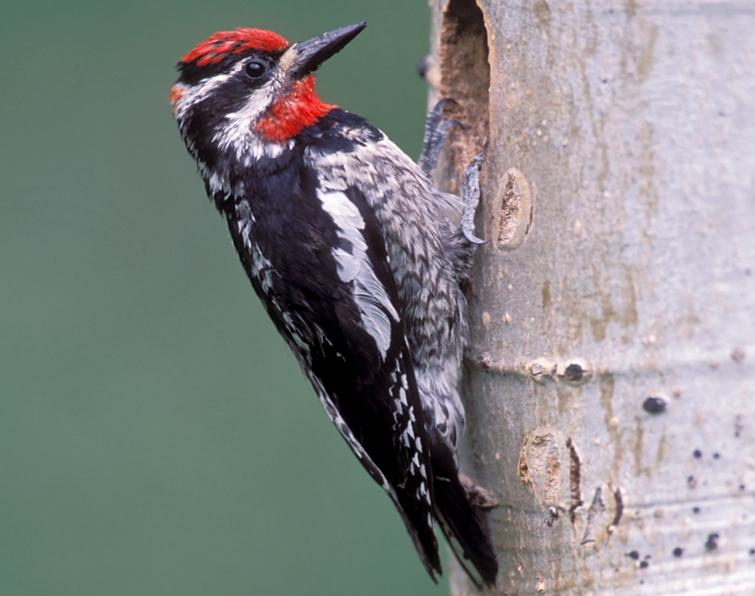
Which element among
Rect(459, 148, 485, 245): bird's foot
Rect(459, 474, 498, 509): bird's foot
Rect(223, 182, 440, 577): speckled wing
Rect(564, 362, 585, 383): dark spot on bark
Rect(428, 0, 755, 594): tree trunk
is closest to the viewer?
Rect(428, 0, 755, 594): tree trunk

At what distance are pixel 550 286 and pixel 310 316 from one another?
641 mm

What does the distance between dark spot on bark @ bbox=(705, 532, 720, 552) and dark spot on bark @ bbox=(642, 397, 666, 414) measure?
221mm

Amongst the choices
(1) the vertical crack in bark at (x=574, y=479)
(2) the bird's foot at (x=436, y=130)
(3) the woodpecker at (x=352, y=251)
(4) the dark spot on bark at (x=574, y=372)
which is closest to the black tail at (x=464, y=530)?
(3) the woodpecker at (x=352, y=251)

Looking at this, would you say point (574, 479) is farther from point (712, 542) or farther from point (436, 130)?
point (436, 130)

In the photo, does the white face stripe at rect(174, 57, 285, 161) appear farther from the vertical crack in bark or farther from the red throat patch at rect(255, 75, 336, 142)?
the vertical crack in bark

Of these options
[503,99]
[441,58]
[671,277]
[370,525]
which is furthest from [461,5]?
[370,525]

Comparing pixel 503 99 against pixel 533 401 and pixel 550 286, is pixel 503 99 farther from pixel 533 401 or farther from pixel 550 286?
pixel 533 401

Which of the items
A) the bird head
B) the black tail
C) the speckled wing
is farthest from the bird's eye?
the black tail

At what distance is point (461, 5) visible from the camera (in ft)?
9.07

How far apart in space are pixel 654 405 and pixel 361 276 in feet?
2.61

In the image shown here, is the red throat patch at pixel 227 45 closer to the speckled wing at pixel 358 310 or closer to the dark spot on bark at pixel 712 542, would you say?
the speckled wing at pixel 358 310

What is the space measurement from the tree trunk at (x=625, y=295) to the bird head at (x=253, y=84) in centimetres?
56

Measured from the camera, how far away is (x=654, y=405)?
7.03ft

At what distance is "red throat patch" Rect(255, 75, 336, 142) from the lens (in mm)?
2816
